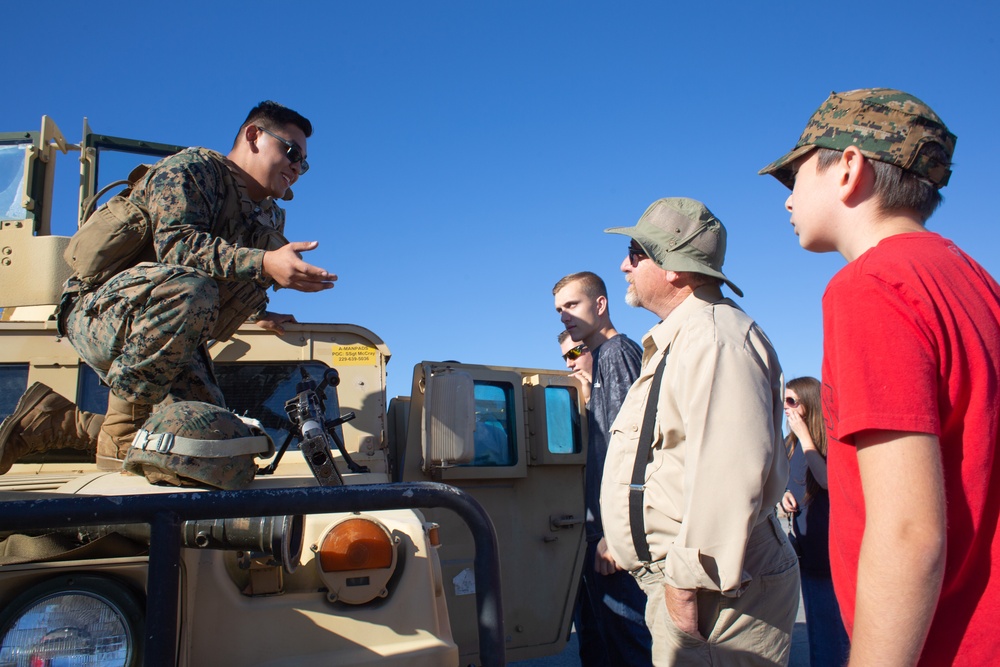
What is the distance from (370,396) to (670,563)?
212 centimetres

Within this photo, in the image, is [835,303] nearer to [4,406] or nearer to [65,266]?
[4,406]

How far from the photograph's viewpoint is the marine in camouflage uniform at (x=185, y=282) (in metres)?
2.53

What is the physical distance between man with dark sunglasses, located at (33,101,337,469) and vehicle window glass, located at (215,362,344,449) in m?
0.72

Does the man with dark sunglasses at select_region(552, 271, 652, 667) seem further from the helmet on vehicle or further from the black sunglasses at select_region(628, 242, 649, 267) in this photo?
the helmet on vehicle

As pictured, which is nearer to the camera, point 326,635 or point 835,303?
point 835,303

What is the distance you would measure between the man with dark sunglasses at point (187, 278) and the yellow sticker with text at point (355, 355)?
837mm

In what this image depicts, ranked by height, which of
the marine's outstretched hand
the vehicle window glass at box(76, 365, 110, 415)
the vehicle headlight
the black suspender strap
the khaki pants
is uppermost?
the marine's outstretched hand

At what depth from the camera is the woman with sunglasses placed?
4.12 m

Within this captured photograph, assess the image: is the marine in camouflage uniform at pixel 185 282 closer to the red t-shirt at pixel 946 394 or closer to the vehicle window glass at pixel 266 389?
the vehicle window glass at pixel 266 389

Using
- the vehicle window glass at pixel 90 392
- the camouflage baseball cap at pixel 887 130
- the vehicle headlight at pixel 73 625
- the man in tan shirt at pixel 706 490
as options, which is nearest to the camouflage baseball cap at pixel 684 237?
the man in tan shirt at pixel 706 490

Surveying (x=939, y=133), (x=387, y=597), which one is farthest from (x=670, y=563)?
(x=939, y=133)

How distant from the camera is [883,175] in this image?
1470mm

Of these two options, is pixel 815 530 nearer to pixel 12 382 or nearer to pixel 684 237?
pixel 684 237

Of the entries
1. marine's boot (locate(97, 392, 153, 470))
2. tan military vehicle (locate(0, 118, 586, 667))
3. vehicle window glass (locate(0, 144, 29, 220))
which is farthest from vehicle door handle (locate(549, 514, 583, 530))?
vehicle window glass (locate(0, 144, 29, 220))
